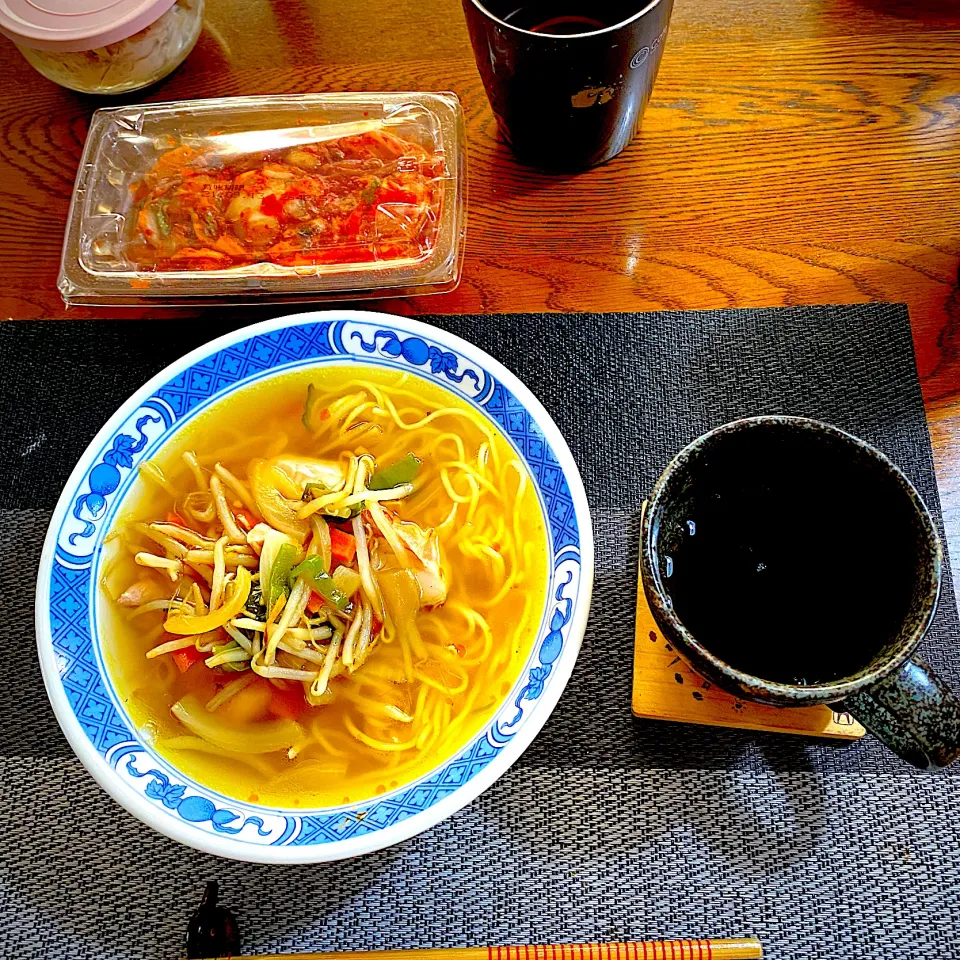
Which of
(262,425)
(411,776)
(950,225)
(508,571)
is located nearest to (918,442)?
(950,225)

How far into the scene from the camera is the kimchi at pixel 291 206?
5.26 ft

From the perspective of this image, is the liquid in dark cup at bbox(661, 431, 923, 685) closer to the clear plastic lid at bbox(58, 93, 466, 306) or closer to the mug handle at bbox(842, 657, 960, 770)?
the mug handle at bbox(842, 657, 960, 770)

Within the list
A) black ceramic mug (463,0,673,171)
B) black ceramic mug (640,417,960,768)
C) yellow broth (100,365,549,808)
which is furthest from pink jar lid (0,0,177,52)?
black ceramic mug (640,417,960,768)

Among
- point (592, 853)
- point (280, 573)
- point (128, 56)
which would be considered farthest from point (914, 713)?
point (128, 56)

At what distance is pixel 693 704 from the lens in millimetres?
1278

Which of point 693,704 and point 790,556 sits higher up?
point 790,556

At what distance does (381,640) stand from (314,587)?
13 centimetres

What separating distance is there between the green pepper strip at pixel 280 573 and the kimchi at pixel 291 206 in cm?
58

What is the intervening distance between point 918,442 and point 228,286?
1.26m

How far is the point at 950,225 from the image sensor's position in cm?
167

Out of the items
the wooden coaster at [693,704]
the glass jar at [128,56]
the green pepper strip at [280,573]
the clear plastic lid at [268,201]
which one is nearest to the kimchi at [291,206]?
the clear plastic lid at [268,201]

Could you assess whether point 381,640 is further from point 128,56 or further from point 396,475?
point 128,56

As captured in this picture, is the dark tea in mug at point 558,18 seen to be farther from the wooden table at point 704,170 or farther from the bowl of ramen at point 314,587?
the bowl of ramen at point 314,587

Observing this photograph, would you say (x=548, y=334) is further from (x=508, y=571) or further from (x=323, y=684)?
(x=323, y=684)
